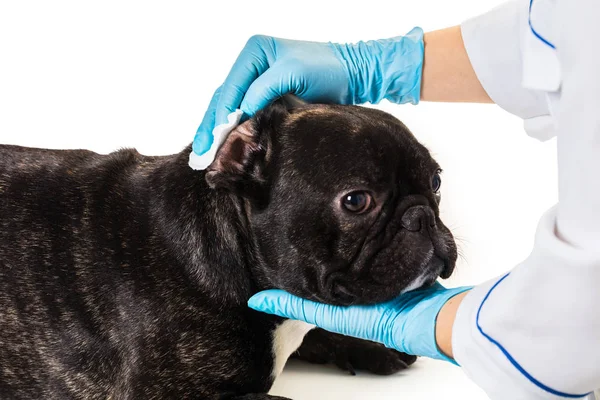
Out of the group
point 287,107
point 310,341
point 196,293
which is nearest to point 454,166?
point 310,341

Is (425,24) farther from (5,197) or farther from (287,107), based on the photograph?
(5,197)

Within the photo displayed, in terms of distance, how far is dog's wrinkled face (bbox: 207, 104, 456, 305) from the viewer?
278 cm

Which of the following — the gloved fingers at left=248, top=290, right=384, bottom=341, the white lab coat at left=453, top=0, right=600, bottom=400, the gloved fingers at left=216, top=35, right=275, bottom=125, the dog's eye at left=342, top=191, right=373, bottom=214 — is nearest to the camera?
the white lab coat at left=453, top=0, right=600, bottom=400

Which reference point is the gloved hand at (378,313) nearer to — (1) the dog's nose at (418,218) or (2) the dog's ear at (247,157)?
(1) the dog's nose at (418,218)

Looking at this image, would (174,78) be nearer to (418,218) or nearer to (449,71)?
(449,71)

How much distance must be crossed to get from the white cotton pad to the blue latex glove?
85mm

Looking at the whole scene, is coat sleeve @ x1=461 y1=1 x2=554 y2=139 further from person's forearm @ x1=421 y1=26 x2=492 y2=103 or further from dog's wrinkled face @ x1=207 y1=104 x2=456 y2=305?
dog's wrinkled face @ x1=207 y1=104 x2=456 y2=305

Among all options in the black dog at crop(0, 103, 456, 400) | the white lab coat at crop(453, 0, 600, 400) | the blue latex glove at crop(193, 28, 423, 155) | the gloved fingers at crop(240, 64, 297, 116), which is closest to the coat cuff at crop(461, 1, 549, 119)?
the blue latex glove at crop(193, 28, 423, 155)

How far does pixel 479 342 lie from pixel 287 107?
1189 mm

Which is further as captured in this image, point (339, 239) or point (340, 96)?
point (340, 96)

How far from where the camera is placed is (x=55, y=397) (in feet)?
10.3

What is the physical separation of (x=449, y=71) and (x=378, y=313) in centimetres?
123

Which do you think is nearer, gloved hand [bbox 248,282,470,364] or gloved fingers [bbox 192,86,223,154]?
gloved hand [bbox 248,282,470,364]

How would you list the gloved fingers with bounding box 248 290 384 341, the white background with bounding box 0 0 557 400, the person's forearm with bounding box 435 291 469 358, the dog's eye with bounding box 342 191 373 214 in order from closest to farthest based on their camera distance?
1. the person's forearm with bounding box 435 291 469 358
2. the dog's eye with bounding box 342 191 373 214
3. the gloved fingers with bounding box 248 290 384 341
4. the white background with bounding box 0 0 557 400
